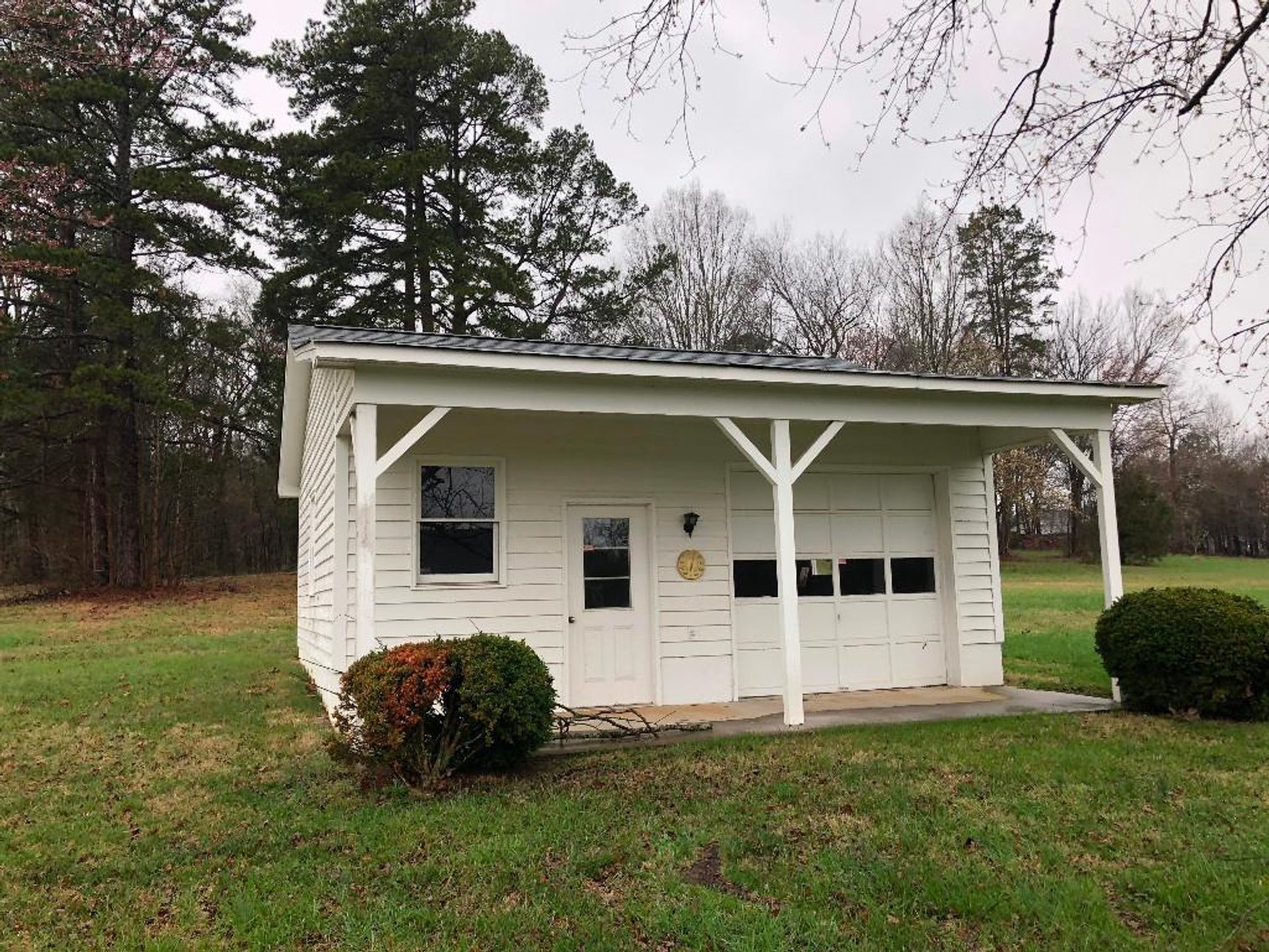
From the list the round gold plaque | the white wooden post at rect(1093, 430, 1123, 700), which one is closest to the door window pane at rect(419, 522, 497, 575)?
the round gold plaque

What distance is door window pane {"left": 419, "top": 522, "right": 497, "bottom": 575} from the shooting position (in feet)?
26.1

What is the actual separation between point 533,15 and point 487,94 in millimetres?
21684

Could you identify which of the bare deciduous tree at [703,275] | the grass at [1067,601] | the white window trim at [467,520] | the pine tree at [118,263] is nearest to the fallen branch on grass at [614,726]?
the white window trim at [467,520]

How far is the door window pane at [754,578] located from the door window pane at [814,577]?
1.10ft

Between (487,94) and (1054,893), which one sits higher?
(487,94)

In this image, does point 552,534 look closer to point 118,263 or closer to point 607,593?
point 607,593

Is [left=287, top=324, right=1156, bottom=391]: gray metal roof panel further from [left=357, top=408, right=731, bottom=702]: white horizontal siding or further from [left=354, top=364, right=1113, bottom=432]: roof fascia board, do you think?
[left=357, top=408, right=731, bottom=702]: white horizontal siding

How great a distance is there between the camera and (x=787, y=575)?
294 inches

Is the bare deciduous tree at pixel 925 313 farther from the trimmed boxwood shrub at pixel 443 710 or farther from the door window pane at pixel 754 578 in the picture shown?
the trimmed boxwood shrub at pixel 443 710

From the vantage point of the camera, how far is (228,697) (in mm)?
9531

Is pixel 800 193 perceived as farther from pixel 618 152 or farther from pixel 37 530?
pixel 37 530

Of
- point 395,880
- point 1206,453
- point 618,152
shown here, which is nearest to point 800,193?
point 618,152

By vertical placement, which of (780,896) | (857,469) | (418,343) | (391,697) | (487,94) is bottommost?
(780,896)

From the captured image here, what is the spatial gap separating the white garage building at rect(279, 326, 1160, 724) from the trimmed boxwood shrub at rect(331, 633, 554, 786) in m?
0.77
